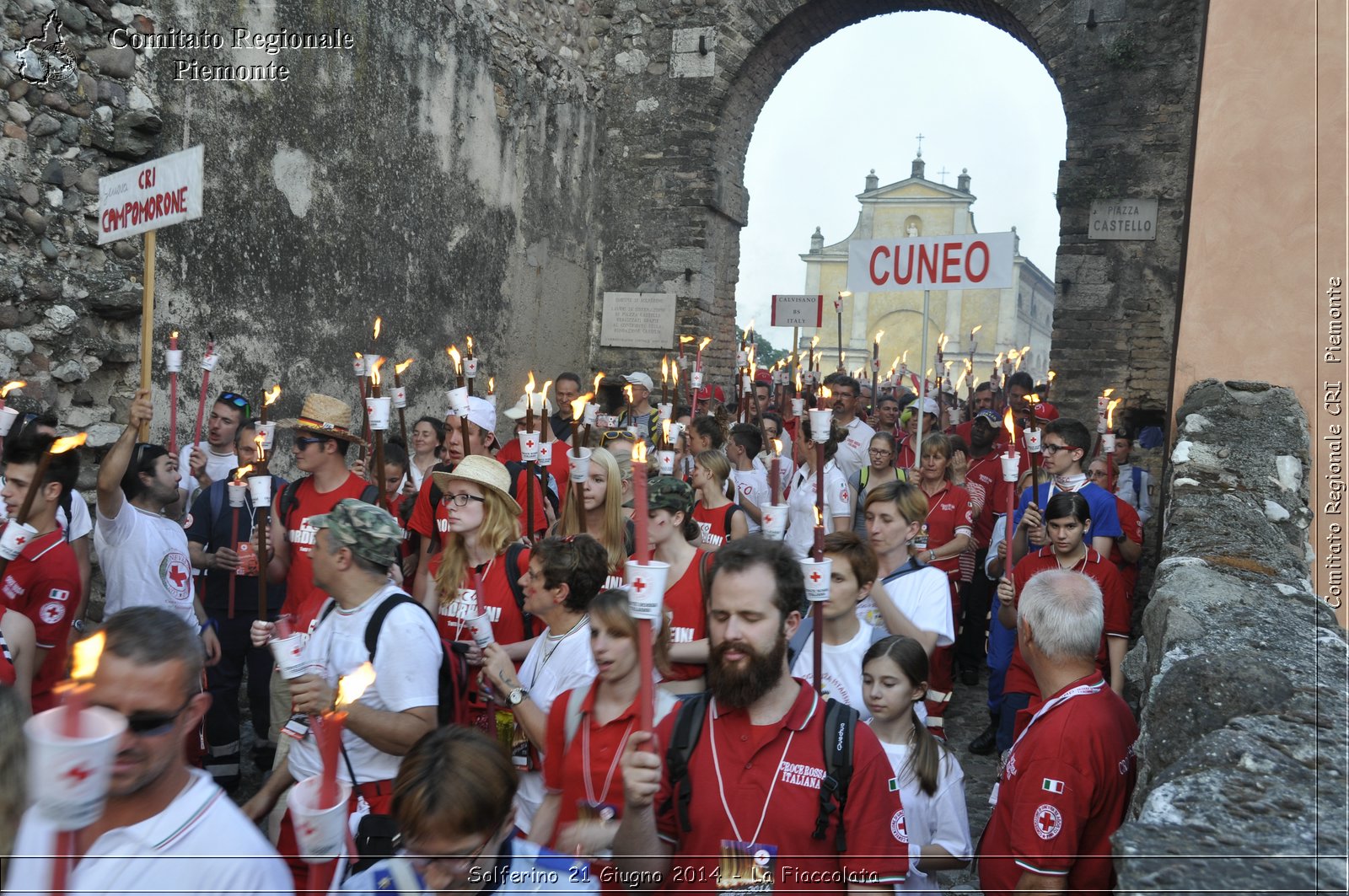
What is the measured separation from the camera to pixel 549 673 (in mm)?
3693

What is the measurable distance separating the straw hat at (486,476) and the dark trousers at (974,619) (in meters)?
4.43

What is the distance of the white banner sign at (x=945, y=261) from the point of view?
814 cm

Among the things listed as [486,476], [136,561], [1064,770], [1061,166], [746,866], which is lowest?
[746,866]

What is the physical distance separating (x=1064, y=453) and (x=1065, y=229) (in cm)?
622

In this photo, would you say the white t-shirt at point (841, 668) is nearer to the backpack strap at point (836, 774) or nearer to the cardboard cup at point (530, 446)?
the backpack strap at point (836, 774)

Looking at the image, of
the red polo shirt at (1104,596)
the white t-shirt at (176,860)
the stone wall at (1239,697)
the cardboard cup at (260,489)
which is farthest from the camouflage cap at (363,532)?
the red polo shirt at (1104,596)

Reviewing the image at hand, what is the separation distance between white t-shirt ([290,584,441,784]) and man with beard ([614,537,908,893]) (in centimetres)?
104

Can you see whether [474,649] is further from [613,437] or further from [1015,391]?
[1015,391]

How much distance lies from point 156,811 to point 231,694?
3.46m

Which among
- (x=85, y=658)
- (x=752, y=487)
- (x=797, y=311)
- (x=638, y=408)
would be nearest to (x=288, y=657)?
(x=85, y=658)

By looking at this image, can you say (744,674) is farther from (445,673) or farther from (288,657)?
(445,673)

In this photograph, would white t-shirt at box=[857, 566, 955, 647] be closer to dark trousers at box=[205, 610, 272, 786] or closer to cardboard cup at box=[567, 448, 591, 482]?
cardboard cup at box=[567, 448, 591, 482]

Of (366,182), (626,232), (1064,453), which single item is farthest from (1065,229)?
(366,182)

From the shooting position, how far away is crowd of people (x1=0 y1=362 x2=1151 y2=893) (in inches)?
91.3
